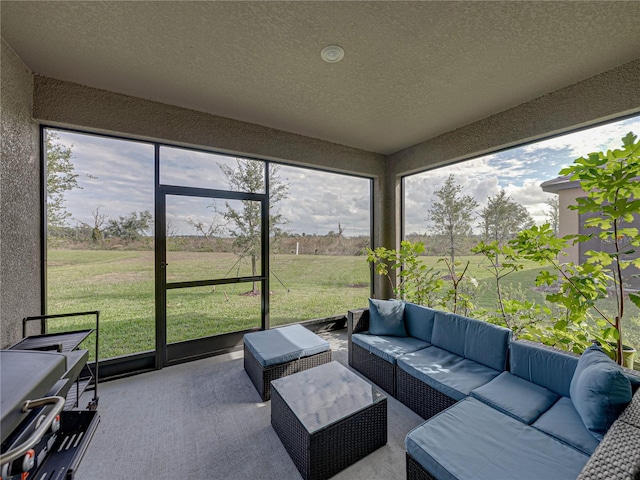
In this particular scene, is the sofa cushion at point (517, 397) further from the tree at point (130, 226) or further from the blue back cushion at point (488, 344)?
the tree at point (130, 226)

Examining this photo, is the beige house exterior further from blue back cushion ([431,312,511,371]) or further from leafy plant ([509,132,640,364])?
blue back cushion ([431,312,511,371])

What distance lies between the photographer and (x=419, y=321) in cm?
294

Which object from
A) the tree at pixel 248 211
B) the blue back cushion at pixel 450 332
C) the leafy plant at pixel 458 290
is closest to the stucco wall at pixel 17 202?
the tree at pixel 248 211

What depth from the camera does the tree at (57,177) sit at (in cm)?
264

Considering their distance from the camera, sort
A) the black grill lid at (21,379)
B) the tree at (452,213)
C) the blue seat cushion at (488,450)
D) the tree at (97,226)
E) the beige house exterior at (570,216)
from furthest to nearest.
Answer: the tree at (452,213)
the tree at (97,226)
the beige house exterior at (570,216)
the blue seat cushion at (488,450)
the black grill lid at (21,379)

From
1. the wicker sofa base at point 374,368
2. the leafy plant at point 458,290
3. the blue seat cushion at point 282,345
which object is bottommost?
the wicker sofa base at point 374,368

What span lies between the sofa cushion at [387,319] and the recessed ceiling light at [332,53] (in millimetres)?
2580

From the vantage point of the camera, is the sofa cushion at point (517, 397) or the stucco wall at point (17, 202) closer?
the sofa cushion at point (517, 397)

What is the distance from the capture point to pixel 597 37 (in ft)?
6.46

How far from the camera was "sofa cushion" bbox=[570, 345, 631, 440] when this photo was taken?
1393 mm

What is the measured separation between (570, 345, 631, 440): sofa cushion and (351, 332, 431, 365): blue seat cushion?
50.1 inches

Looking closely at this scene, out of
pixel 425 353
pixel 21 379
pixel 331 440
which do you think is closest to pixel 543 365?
pixel 425 353

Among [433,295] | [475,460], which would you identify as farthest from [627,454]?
[433,295]

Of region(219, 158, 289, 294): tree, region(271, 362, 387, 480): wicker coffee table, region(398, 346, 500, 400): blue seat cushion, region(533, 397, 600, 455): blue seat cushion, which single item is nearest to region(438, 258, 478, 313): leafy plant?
region(398, 346, 500, 400): blue seat cushion
